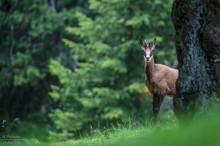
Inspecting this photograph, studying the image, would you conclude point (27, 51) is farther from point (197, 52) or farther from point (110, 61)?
point (197, 52)

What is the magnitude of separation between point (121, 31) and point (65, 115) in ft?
11.2

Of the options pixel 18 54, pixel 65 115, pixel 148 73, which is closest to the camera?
pixel 148 73

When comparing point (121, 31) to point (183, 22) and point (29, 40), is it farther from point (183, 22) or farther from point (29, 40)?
point (183, 22)

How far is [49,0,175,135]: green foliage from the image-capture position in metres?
22.5

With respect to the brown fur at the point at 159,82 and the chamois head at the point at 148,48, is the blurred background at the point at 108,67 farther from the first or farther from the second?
the brown fur at the point at 159,82

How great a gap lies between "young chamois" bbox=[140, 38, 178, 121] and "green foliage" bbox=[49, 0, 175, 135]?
25.8 feet

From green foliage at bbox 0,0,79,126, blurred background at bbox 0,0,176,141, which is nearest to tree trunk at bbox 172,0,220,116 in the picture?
blurred background at bbox 0,0,176,141

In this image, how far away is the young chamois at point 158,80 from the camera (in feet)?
45.4

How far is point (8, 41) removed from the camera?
2888 cm

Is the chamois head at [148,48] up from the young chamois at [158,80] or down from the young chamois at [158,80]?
up

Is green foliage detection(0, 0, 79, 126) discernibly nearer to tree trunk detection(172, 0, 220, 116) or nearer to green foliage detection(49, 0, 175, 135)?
green foliage detection(49, 0, 175, 135)

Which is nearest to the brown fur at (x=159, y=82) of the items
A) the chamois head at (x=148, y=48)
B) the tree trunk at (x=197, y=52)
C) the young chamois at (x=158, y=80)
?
the young chamois at (x=158, y=80)

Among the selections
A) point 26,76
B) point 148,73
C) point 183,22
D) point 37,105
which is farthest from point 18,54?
point 183,22

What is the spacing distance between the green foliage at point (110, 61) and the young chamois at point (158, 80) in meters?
7.85
